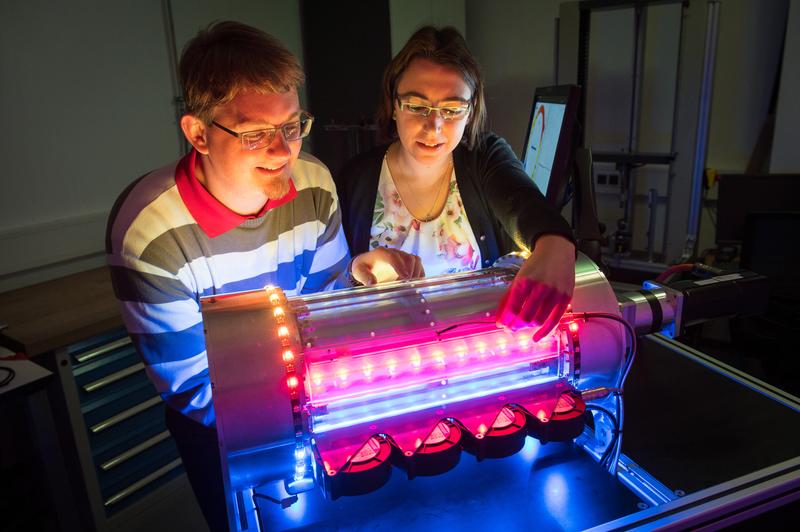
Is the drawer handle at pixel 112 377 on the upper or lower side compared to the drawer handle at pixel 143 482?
upper

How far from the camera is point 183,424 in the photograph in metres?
1.02

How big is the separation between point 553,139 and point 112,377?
1718 millimetres

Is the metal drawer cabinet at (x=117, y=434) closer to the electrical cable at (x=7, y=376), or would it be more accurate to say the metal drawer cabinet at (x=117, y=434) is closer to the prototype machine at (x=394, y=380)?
the electrical cable at (x=7, y=376)

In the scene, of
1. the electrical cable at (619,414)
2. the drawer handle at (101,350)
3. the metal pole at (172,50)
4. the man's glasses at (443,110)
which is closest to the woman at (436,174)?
the man's glasses at (443,110)

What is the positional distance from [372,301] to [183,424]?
0.46m

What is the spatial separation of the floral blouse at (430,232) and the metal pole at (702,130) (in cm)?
227

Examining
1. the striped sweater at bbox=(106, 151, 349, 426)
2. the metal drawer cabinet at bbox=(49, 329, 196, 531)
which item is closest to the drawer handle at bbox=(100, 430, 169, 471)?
the metal drawer cabinet at bbox=(49, 329, 196, 531)

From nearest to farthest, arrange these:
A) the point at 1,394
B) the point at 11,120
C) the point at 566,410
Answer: the point at 566,410, the point at 1,394, the point at 11,120

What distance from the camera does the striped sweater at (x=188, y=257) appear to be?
3.05 ft

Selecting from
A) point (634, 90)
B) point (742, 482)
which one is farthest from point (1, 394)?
point (634, 90)

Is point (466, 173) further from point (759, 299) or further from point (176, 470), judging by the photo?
point (176, 470)

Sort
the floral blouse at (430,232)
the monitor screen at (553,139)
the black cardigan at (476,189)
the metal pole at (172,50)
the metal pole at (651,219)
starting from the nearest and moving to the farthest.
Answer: the black cardigan at (476,189) < the floral blouse at (430,232) < the monitor screen at (553,139) < the metal pole at (172,50) < the metal pole at (651,219)

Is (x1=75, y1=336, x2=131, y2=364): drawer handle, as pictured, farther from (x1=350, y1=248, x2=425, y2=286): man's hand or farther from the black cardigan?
(x1=350, y1=248, x2=425, y2=286): man's hand

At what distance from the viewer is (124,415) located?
1.99 m
